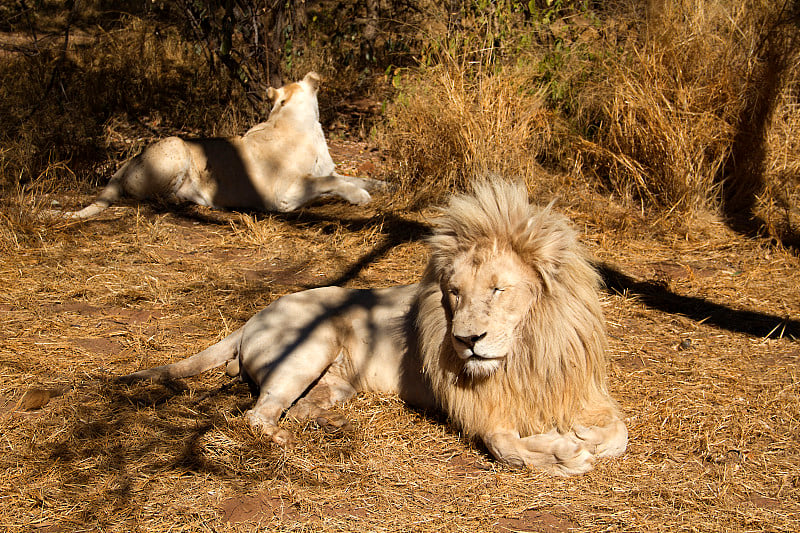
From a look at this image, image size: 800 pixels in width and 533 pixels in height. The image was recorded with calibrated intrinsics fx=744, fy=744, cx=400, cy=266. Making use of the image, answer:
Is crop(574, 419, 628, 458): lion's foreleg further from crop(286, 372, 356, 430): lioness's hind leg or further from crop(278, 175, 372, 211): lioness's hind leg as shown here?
crop(278, 175, 372, 211): lioness's hind leg

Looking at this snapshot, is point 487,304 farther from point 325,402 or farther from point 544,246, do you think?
point 325,402

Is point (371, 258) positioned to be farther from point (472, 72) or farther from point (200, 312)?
point (472, 72)

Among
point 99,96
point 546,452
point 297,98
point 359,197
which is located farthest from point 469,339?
point 99,96

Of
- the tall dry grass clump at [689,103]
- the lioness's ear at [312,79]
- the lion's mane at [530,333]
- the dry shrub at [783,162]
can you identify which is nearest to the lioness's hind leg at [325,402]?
the lion's mane at [530,333]

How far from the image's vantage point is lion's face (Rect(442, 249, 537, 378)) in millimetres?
3029

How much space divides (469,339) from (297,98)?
5.33 meters

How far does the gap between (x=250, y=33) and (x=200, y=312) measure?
4.73 m

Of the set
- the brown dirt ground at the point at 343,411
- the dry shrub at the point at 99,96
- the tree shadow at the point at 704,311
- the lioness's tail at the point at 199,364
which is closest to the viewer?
the brown dirt ground at the point at 343,411

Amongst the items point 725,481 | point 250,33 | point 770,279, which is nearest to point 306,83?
point 250,33

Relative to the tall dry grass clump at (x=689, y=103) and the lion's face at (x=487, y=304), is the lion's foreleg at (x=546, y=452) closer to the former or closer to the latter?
the lion's face at (x=487, y=304)

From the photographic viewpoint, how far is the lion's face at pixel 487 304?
3.03 m

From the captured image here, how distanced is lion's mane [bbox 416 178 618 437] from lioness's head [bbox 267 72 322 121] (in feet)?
15.6

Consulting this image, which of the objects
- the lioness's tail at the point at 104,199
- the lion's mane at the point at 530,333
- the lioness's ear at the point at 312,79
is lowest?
the lioness's tail at the point at 104,199

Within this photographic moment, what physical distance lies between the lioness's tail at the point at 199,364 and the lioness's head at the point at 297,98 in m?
4.08
